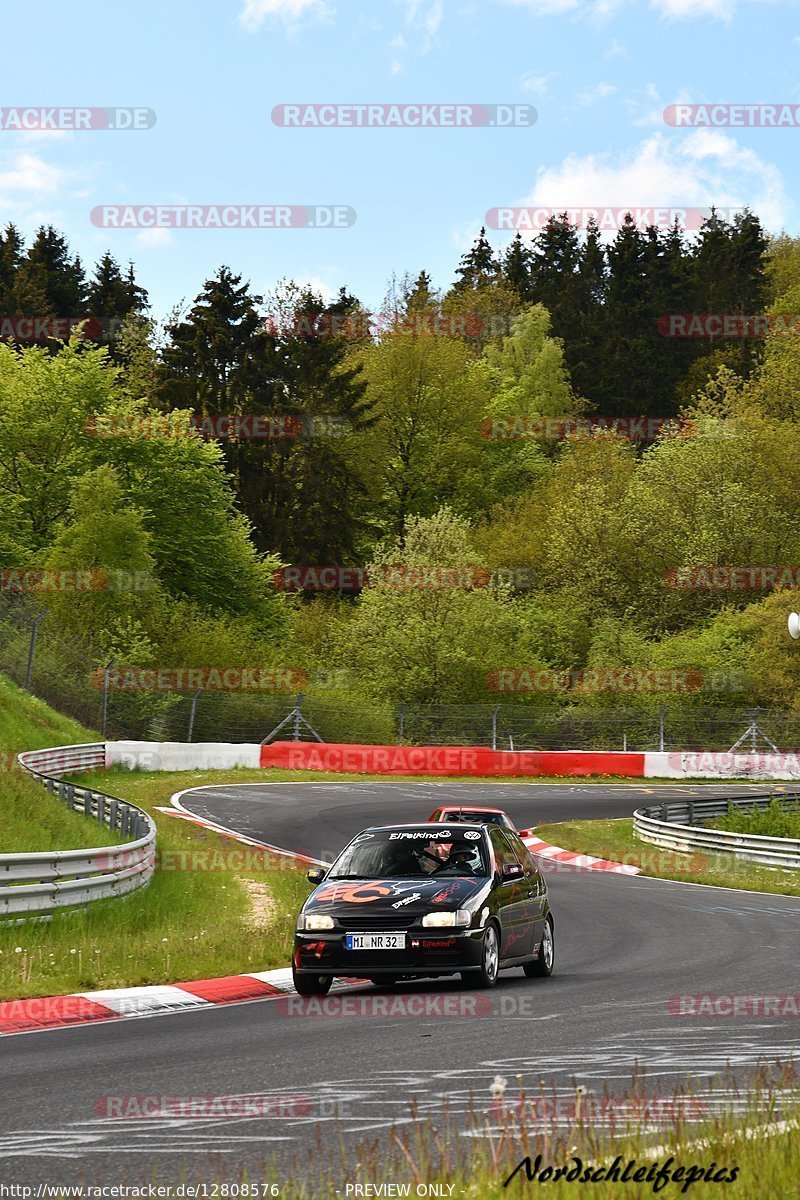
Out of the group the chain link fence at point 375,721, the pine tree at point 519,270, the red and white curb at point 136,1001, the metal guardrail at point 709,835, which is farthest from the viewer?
the pine tree at point 519,270

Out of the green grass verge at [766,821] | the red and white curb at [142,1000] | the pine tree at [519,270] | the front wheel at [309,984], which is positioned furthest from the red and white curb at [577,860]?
the pine tree at [519,270]

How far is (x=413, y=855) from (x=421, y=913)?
1371mm

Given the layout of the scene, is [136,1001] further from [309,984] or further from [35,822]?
[35,822]

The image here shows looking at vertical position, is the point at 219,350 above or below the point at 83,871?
above

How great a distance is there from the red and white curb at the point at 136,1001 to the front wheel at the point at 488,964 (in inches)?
52.9

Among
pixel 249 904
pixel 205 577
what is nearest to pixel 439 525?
pixel 205 577

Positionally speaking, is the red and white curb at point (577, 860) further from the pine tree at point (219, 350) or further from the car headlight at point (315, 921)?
the pine tree at point (219, 350)

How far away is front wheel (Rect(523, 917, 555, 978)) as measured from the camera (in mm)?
13547

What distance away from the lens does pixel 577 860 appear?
2722 cm

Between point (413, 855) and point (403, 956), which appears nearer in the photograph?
point (403, 956)

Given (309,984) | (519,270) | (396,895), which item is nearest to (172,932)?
(309,984)

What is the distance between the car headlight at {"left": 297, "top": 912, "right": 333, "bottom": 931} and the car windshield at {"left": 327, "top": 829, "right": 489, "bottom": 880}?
2.77ft

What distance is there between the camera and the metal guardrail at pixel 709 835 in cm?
2727

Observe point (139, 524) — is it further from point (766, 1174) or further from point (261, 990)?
point (766, 1174)
